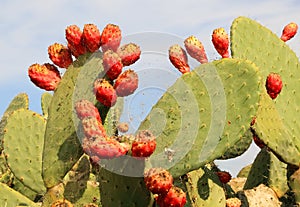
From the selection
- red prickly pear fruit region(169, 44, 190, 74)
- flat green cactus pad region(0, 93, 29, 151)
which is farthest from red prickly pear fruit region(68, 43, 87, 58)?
flat green cactus pad region(0, 93, 29, 151)

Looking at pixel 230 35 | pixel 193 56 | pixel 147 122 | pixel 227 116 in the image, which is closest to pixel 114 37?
pixel 147 122

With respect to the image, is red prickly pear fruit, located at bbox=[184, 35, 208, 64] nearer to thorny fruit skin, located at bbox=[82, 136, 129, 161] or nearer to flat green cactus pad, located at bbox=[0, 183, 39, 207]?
thorny fruit skin, located at bbox=[82, 136, 129, 161]

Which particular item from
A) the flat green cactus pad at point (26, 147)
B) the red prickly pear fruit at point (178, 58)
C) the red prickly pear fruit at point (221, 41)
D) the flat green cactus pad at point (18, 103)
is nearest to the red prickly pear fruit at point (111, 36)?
the red prickly pear fruit at point (178, 58)

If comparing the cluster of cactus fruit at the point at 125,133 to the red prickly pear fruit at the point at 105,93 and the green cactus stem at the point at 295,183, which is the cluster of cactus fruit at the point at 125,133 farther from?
the green cactus stem at the point at 295,183

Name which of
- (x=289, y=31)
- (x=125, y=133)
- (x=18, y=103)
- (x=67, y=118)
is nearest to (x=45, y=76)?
(x=67, y=118)

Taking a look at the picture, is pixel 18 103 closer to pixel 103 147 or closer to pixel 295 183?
pixel 295 183
